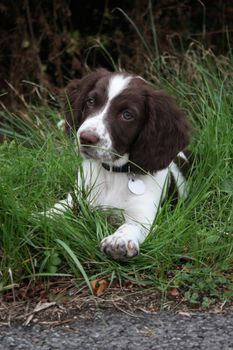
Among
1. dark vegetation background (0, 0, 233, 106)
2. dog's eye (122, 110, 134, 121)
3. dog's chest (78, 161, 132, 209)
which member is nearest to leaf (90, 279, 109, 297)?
dog's chest (78, 161, 132, 209)

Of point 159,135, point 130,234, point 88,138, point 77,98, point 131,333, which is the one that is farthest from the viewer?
point 77,98

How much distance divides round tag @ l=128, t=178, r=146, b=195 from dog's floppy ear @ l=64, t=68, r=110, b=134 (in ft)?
1.42

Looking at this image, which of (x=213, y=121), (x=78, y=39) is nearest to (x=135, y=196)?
(x=213, y=121)

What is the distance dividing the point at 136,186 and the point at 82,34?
4159 mm

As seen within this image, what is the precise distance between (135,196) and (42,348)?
1451 millimetres

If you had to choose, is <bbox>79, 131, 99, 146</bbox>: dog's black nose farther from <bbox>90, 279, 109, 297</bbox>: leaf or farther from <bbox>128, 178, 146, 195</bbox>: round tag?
<bbox>90, 279, 109, 297</bbox>: leaf

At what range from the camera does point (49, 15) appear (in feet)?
27.3

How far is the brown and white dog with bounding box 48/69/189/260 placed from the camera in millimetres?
4613

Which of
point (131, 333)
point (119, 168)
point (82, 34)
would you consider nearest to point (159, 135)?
point (119, 168)

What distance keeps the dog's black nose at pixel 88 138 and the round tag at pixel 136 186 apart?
1.51 ft

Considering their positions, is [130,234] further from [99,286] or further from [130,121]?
[130,121]

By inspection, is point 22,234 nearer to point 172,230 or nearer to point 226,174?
point 172,230

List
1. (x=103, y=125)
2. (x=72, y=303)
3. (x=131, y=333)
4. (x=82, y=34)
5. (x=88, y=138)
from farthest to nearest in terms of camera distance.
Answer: (x=82, y=34) < (x=103, y=125) < (x=88, y=138) < (x=72, y=303) < (x=131, y=333)

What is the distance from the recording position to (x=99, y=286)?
13.4 ft
